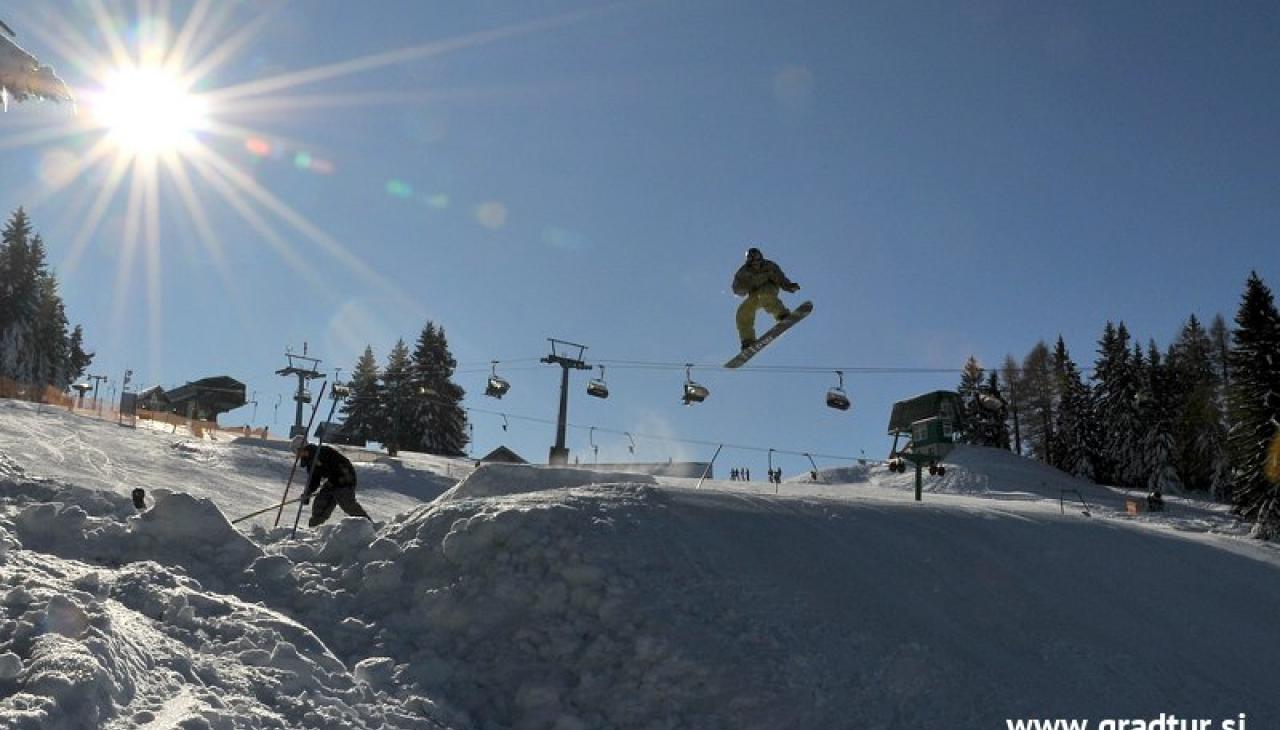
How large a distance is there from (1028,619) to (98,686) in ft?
25.2

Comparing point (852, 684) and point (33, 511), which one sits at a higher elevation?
point (33, 511)

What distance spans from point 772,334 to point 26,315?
58.9 m

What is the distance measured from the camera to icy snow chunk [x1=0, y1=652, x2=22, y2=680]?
13.6ft

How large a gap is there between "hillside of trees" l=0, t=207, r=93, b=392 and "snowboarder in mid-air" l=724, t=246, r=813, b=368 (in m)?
55.4

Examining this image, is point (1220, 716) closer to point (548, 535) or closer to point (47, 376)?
point (548, 535)

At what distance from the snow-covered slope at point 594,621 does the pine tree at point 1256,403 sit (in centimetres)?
2342

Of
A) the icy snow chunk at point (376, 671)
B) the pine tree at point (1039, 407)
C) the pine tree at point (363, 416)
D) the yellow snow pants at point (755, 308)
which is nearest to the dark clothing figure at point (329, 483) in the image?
the icy snow chunk at point (376, 671)

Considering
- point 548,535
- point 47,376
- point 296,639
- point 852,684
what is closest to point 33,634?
point 296,639

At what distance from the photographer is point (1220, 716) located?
22.5 feet

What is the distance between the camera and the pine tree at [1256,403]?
28766 millimetres

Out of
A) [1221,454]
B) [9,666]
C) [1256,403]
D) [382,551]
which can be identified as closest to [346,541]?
[382,551]

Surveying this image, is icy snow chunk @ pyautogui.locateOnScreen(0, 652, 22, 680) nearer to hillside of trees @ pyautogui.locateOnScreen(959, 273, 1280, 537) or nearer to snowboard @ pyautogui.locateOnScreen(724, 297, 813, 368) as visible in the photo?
snowboard @ pyautogui.locateOnScreen(724, 297, 813, 368)

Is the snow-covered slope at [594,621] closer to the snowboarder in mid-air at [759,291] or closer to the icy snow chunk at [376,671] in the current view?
the icy snow chunk at [376,671]

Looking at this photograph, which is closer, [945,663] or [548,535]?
[945,663]
